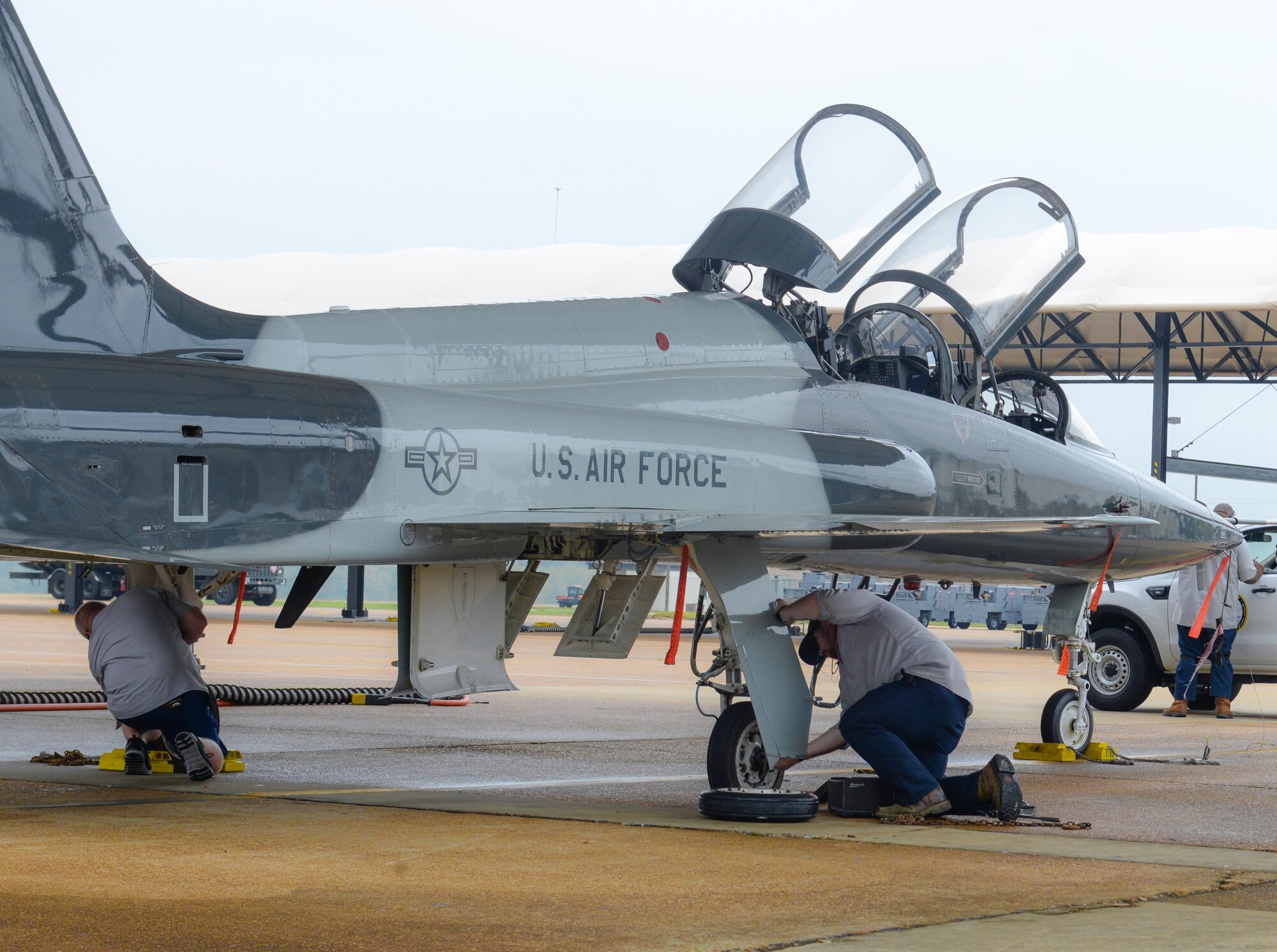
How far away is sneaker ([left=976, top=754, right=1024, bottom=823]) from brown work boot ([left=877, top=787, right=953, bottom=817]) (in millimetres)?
218

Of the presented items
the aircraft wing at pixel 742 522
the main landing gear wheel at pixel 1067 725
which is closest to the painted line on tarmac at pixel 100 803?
the aircraft wing at pixel 742 522

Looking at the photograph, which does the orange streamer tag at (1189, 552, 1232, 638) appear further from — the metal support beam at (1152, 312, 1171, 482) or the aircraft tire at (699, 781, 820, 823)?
the metal support beam at (1152, 312, 1171, 482)

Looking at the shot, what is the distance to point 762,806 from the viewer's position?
7535mm

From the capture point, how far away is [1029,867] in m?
6.28

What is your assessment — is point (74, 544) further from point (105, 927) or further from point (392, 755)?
point (392, 755)

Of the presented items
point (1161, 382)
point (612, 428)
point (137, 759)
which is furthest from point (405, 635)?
point (1161, 382)

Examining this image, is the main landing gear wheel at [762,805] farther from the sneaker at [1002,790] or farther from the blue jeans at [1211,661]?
the blue jeans at [1211,661]

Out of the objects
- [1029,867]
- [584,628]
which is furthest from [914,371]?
[1029,867]

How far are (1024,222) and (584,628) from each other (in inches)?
183

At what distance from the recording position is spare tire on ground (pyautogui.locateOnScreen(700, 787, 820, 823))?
296 inches

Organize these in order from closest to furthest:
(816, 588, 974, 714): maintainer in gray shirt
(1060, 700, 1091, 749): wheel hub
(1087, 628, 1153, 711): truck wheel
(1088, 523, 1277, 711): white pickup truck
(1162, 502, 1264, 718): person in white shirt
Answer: (816, 588, 974, 714): maintainer in gray shirt → (1060, 700, 1091, 749): wheel hub → (1162, 502, 1264, 718): person in white shirt → (1088, 523, 1277, 711): white pickup truck → (1087, 628, 1153, 711): truck wheel

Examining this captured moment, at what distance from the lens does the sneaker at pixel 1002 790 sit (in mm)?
7727

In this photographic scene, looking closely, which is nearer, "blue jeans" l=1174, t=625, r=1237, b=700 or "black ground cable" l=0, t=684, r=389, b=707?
"black ground cable" l=0, t=684, r=389, b=707

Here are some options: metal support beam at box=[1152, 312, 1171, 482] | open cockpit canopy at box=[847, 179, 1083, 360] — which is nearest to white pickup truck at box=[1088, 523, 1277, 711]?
open cockpit canopy at box=[847, 179, 1083, 360]
